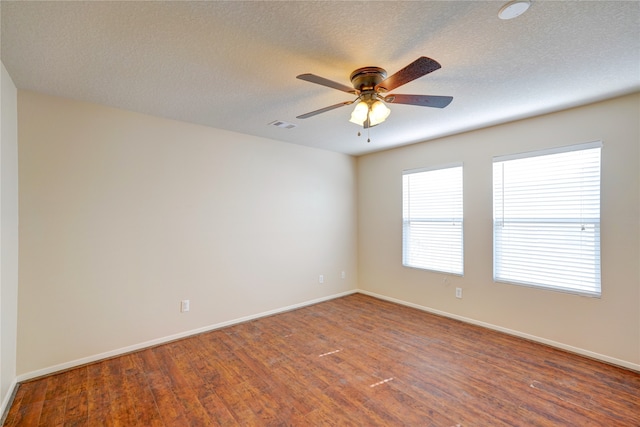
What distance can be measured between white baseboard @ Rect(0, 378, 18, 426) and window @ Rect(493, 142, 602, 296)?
4.66m

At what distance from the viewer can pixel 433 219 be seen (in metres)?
4.20

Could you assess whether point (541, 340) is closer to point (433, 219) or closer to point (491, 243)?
point (491, 243)

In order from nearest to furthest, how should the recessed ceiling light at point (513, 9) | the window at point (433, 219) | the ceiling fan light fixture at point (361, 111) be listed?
the recessed ceiling light at point (513, 9) → the ceiling fan light fixture at point (361, 111) → the window at point (433, 219)

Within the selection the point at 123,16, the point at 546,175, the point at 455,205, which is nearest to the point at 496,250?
the point at 455,205

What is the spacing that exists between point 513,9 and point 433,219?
2.98m

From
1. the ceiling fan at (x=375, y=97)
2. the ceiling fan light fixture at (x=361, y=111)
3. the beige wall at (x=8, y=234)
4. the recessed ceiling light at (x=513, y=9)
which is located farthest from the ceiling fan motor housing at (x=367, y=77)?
the beige wall at (x=8, y=234)

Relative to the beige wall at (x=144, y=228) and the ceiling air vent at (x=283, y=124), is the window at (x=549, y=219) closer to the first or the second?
the ceiling air vent at (x=283, y=124)

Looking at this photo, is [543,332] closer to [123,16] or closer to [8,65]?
[123,16]

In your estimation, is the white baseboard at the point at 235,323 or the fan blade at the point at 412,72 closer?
the fan blade at the point at 412,72

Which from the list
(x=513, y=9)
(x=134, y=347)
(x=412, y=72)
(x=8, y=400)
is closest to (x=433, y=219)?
(x=412, y=72)

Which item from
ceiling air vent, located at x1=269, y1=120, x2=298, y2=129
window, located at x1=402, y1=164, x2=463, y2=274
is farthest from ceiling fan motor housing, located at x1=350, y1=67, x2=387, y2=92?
window, located at x1=402, y1=164, x2=463, y2=274

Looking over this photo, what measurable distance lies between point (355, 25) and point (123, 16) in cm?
129

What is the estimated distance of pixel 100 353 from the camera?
2.84m

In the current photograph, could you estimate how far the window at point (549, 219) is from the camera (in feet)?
9.38
